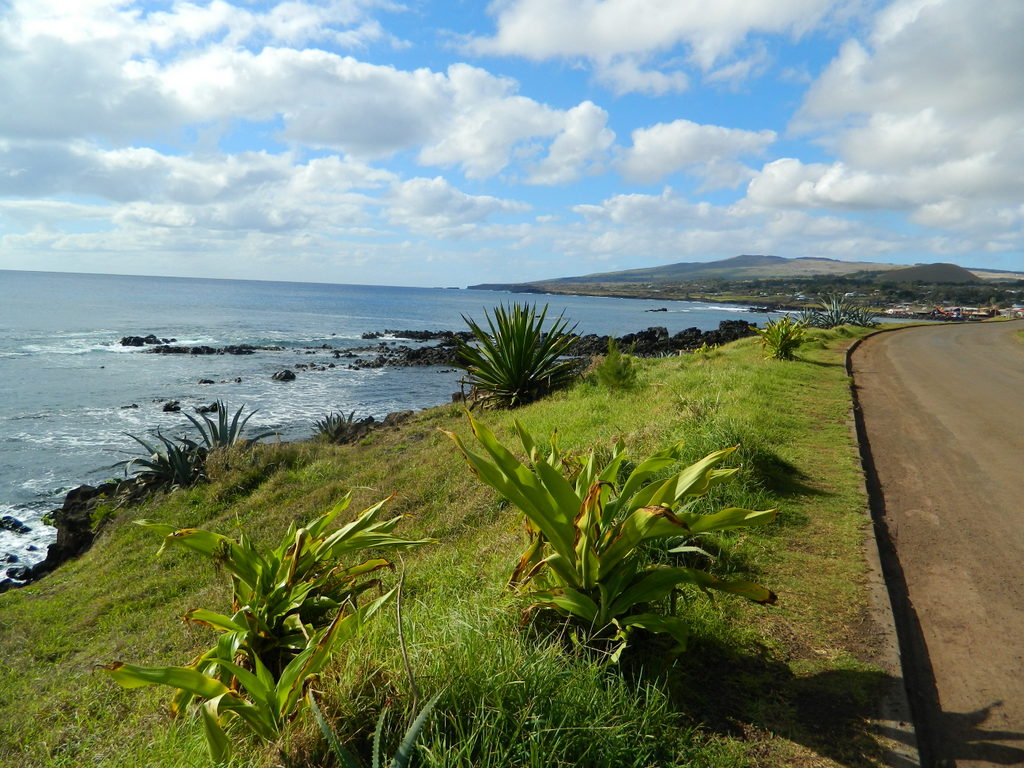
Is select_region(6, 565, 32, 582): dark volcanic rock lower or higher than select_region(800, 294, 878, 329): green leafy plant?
lower

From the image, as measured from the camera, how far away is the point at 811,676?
2.90 meters

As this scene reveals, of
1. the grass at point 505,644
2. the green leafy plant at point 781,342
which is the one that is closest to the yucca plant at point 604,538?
the grass at point 505,644

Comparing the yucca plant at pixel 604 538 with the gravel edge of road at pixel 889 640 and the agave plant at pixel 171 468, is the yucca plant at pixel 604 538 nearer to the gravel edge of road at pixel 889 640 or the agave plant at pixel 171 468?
the gravel edge of road at pixel 889 640

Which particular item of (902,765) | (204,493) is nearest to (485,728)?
(902,765)

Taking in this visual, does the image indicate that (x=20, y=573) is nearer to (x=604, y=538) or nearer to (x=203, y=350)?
(x=604, y=538)

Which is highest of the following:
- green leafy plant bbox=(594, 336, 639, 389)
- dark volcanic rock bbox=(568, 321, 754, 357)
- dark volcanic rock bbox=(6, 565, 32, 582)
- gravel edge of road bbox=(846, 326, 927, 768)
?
green leafy plant bbox=(594, 336, 639, 389)

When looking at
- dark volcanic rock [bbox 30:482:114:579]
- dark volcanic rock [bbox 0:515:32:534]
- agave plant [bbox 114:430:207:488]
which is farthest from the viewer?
dark volcanic rock [bbox 0:515:32:534]

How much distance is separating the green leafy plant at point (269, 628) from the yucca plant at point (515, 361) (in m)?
7.54

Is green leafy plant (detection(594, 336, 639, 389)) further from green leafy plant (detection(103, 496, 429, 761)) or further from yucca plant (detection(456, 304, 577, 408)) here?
green leafy plant (detection(103, 496, 429, 761))

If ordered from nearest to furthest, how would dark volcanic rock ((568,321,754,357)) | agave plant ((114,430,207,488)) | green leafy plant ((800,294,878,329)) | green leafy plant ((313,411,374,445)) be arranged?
agave plant ((114,430,207,488)), green leafy plant ((313,411,374,445)), dark volcanic rock ((568,321,754,357)), green leafy plant ((800,294,878,329))

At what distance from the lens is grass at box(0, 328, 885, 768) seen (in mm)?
2232

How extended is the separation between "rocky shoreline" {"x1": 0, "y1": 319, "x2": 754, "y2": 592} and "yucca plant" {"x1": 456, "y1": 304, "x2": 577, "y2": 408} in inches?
18.0

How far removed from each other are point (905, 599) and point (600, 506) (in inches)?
82.8

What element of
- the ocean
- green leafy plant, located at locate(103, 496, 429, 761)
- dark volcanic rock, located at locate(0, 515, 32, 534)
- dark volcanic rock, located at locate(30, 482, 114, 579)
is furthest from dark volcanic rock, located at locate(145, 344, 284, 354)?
green leafy plant, located at locate(103, 496, 429, 761)
